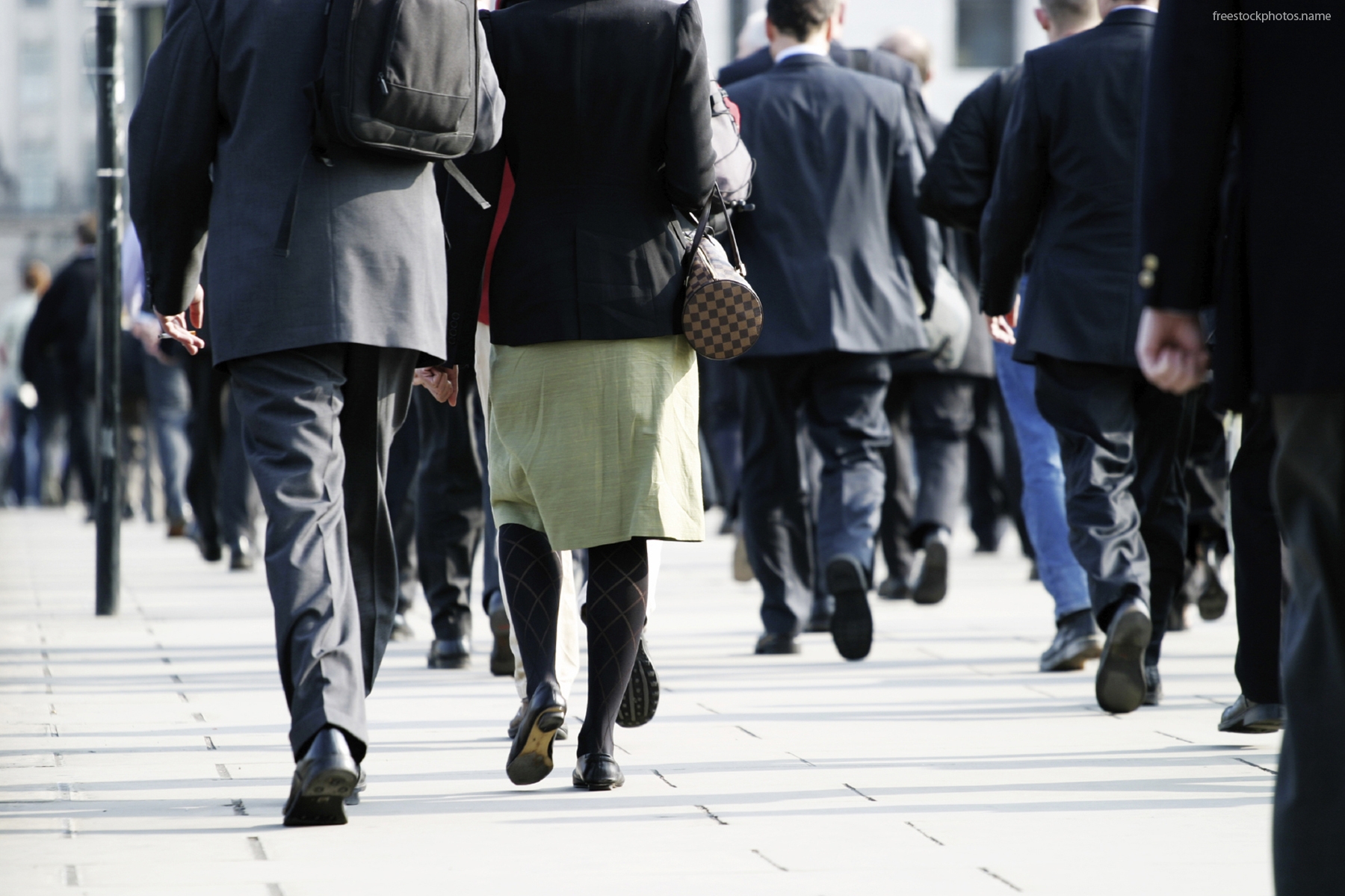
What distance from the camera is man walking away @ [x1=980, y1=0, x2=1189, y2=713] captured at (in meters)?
5.78

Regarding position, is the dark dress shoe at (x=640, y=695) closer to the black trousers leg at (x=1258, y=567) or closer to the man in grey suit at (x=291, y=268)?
the man in grey suit at (x=291, y=268)

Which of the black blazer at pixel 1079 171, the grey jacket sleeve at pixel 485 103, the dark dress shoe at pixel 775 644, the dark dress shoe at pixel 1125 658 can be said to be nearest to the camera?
the grey jacket sleeve at pixel 485 103

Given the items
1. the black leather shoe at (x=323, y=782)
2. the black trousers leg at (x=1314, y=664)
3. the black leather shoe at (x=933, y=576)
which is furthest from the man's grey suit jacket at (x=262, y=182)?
the black leather shoe at (x=933, y=576)

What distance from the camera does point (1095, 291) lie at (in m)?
5.86

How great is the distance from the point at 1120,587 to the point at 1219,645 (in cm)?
197

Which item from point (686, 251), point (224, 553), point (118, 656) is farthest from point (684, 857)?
point (224, 553)

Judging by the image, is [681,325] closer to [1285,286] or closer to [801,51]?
[1285,286]

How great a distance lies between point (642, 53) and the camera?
463 cm

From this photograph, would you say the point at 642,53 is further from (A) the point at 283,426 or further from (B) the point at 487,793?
(B) the point at 487,793

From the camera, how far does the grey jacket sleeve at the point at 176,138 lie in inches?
167

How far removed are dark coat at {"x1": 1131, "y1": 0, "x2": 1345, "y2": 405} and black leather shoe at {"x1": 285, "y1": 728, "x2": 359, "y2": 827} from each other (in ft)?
6.23

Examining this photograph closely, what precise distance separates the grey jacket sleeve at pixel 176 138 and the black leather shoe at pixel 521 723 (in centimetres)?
121

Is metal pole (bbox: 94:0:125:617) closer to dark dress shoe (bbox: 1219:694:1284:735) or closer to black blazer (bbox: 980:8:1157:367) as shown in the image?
black blazer (bbox: 980:8:1157:367)

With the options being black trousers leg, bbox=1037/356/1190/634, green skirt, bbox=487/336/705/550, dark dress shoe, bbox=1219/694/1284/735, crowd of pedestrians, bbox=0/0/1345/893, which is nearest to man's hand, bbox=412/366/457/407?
crowd of pedestrians, bbox=0/0/1345/893
